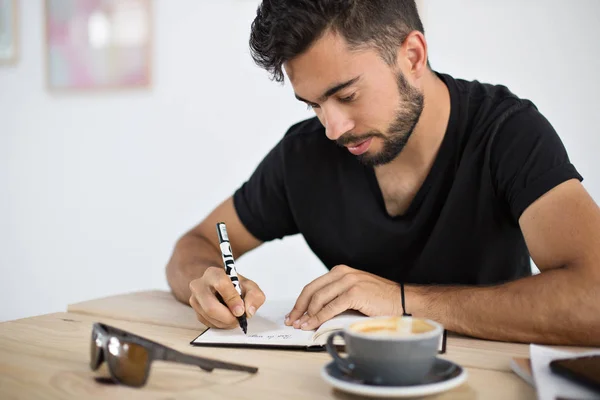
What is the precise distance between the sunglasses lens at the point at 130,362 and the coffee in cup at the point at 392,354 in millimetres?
235

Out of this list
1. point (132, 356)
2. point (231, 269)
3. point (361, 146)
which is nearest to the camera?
point (132, 356)

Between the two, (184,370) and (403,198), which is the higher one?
(403,198)

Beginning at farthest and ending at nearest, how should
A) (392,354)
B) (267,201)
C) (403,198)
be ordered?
(267,201), (403,198), (392,354)

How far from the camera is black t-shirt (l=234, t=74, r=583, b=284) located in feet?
4.35

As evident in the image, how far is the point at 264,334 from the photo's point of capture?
1.05m

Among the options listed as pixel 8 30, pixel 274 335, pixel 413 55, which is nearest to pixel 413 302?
pixel 274 335

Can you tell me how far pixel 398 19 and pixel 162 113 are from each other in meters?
2.15

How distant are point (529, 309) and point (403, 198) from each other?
1.72 feet

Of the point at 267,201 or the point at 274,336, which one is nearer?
the point at 274,336

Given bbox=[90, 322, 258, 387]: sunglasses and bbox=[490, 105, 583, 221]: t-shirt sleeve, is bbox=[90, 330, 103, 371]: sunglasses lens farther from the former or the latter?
bbox=[490, 105, 583, 221]: t-shirt sleeve

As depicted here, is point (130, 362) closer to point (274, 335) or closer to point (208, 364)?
point (208, 364)

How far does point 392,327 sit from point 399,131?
0.74 m

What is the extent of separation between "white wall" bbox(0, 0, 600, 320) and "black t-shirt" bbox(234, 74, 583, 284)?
123 centimetres

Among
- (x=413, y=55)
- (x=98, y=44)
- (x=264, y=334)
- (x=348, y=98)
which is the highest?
(x=98, y=44)
